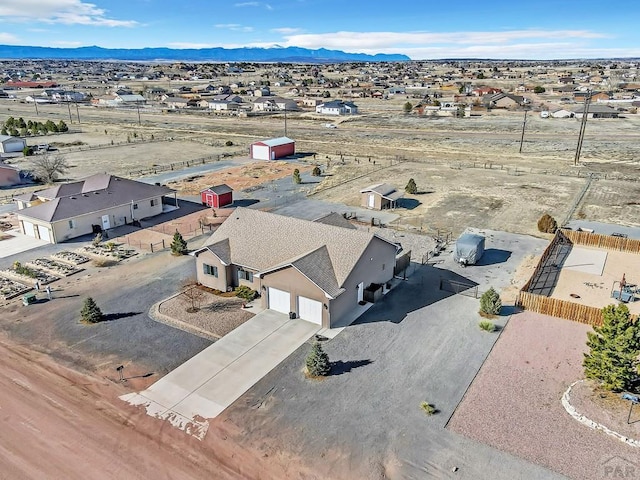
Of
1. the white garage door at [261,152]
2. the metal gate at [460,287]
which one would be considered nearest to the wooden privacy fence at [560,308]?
the metal gate at [460,287]

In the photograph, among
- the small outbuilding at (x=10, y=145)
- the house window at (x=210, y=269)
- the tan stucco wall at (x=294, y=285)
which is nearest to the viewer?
the tan stucco wall at (x=294, y=285)

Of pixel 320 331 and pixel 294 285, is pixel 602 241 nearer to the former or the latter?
pixel 320 331

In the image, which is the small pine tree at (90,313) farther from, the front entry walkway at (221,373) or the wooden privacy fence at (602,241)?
the wooden privacy fence at (602,241)

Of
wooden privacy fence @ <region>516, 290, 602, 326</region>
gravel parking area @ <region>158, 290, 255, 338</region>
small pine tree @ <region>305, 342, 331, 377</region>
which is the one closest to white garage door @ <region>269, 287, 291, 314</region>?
gravel parking area @ <region>158, 290, 255, 338</region>

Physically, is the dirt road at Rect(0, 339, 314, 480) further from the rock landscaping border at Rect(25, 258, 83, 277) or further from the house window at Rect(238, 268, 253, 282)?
the rock landscaping border at Rect(25, 258, 83, 277)

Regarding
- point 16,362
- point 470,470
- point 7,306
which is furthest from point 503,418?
point 7,306

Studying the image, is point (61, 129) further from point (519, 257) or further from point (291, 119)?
point (519, 257)
